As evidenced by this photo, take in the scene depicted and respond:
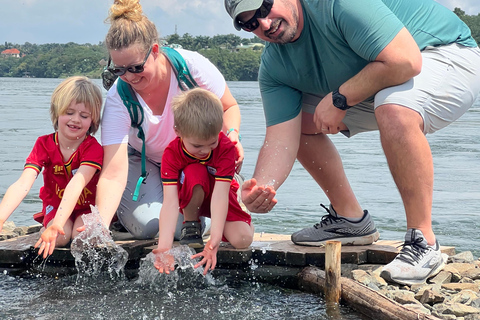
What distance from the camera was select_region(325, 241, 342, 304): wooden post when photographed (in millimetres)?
3962

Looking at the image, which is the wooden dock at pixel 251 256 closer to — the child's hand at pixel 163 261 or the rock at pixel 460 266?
the rock at pixel 460 266

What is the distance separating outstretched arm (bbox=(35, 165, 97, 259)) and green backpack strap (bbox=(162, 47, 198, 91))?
0.92 m

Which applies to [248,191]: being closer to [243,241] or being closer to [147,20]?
[243,241]

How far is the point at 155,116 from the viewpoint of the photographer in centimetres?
510

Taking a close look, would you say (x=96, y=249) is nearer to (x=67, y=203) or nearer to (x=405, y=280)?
(x=67, y=203)

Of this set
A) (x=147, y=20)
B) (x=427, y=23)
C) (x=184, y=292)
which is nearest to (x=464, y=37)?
(x=427, y=23)

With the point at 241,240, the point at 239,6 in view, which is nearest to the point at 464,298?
the point at 241,240

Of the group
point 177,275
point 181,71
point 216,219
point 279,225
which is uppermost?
point 181,71

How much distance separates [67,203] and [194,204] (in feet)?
2.88

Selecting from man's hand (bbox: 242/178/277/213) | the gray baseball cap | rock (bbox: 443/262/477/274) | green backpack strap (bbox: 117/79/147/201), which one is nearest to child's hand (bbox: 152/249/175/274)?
man's hand (bbox: 242/178/277/213)

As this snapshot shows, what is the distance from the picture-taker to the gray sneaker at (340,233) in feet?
15.8

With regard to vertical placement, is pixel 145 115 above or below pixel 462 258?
above

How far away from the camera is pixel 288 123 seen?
466 centimetres

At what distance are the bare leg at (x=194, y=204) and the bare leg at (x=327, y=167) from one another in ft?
2.69
